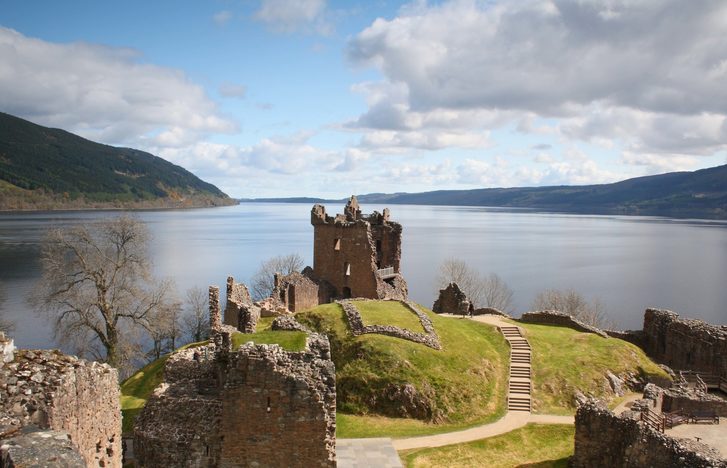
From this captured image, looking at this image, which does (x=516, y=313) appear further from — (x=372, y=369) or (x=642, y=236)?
(x=642, y=236)

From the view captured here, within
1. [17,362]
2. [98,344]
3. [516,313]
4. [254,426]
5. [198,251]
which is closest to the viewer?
[17,362]

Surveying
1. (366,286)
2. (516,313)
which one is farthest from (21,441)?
(516,313)

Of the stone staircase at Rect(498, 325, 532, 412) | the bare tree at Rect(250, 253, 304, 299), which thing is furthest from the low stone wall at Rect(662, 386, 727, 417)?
the bare tree at Rect(250, 253, 304, 299)

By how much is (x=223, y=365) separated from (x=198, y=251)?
4272 inches

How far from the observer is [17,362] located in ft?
25.7

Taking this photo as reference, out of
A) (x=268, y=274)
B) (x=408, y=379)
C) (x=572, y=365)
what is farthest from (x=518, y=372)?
(x=268, y=274)

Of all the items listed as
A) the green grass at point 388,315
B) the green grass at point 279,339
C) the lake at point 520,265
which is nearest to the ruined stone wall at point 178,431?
the green grass at point 279,339

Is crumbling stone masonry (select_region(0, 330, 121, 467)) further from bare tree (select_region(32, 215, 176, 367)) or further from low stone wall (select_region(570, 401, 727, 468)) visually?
bare tree (select_region(32, 215, 176, 367))

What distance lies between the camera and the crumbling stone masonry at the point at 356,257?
41.4 m

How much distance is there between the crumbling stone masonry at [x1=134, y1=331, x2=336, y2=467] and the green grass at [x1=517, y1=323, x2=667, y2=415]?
16.0m

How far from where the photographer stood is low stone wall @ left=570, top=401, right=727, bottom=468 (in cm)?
1686

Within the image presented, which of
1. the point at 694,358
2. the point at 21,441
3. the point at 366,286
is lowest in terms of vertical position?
the point at 694,358

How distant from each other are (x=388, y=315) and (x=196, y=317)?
38504mm

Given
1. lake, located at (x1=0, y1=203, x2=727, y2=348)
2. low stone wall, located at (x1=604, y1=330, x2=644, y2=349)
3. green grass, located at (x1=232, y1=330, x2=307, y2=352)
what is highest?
green grass, located at (x1=232, y1=330, x2=307, y2=352)
